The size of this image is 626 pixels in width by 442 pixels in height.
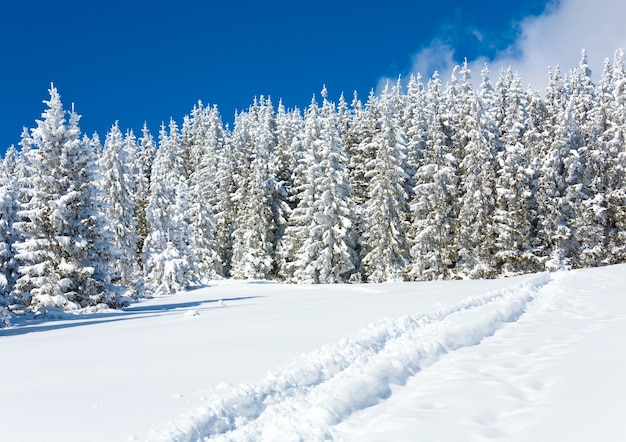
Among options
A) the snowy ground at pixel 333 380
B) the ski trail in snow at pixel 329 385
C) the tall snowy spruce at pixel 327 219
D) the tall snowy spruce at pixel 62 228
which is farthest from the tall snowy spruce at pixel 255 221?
the ski trail in snow at pixel 329 385

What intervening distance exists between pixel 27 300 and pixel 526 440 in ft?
76.7

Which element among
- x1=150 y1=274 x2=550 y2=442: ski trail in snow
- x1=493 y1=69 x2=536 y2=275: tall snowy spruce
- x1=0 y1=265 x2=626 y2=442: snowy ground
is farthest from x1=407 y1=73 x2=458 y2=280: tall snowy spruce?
x1=150 y1=274 x2=550 y2=442: ski trail in snow

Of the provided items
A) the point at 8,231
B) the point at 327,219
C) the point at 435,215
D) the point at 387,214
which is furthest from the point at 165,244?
the point at 435,215

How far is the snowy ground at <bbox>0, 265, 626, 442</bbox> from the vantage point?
18.5 feet

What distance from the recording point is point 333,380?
7.53 metres

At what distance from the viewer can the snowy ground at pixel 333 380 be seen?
5637mm

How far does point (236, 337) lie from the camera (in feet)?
37.2

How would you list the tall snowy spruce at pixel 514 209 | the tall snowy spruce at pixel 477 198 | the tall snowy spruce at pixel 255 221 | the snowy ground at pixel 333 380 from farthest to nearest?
the tall snowy spruce at pixel 255 221 → the tall snowy spruce at pixel 477 198 → the tall snowy spruce at pixel 514 209 → the snowy ground at pixel 333 380

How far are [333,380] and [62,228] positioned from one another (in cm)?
1943

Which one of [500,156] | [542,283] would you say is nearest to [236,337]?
[542,283]

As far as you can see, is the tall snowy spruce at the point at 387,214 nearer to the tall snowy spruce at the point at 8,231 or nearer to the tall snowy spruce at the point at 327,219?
the tall snowy spruce at the point at 327,219

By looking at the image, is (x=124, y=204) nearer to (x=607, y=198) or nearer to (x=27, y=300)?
(x=27, y=300)

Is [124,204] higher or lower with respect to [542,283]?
higher

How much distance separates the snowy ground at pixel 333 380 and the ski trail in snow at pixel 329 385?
0.02 m
